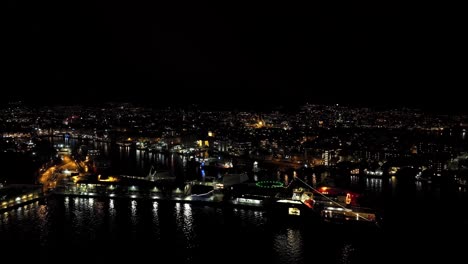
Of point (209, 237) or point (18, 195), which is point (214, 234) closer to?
point (209, 237)

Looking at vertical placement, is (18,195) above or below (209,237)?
Answer: above

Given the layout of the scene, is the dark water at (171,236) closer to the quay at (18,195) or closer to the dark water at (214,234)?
the dark water at (214,234)

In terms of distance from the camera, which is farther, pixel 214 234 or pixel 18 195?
pixel 18 195

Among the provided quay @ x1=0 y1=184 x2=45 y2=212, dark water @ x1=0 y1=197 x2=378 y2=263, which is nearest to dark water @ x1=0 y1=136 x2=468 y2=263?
dark water @ x1=0 y1=197 x2=378 y2=263

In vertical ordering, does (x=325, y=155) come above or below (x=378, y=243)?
above

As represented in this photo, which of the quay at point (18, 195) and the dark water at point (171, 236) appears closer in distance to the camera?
the dark water at point (171, 236)

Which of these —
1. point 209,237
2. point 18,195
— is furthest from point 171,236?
point 18,195

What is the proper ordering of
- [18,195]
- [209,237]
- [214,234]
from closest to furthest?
[209,237]
[214,234]
[18,195]

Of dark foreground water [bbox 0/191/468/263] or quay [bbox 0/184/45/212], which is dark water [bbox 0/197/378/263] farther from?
quay [bbox 0/184/45/212]

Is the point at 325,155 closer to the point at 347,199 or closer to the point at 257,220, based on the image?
the point at 347,199

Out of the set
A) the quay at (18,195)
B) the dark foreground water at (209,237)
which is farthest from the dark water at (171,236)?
the quay at (18,195)

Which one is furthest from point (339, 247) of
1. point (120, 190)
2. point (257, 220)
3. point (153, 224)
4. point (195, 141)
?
point (195, 141)
